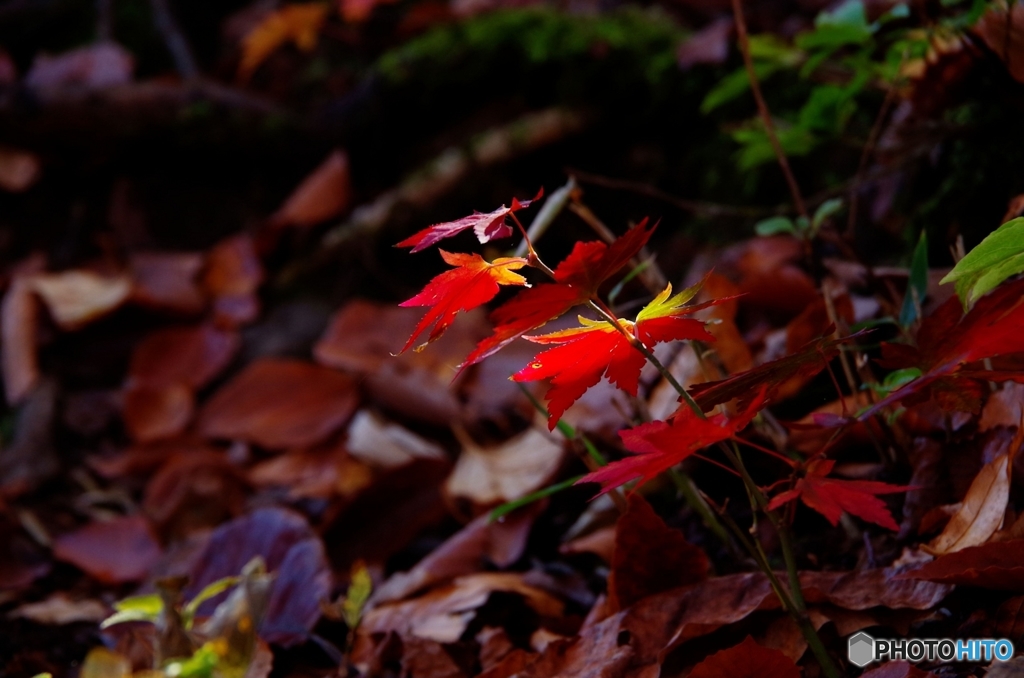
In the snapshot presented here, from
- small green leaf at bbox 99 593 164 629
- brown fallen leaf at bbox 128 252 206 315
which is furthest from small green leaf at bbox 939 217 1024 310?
brown fallen leaf at bbox 128 252 206 315

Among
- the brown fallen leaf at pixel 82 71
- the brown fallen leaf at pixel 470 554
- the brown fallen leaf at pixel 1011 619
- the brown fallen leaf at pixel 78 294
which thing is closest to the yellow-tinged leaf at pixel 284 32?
the brown fallen leaf at pixel 82 71

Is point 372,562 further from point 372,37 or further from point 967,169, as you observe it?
point 372,37

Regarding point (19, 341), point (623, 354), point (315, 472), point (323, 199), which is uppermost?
point (623, 354)

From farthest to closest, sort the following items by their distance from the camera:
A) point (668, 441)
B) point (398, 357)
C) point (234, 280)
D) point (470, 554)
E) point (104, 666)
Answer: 1. point (234, 280)
2. point (398, 357)
3. point (470, 554)
4. point (104, 666)
5. point (668, 441)

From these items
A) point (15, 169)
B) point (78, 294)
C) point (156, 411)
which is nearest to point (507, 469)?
point (156, 411)

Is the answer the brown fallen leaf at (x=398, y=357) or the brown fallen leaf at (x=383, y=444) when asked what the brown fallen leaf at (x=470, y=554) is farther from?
the brown fallen leaf at (x=398, y=357)

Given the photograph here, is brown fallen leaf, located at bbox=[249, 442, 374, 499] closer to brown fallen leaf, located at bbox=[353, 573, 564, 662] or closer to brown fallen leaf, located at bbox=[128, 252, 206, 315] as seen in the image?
brown fallen leaf, located at bbox=[353, 573, 564, 662]

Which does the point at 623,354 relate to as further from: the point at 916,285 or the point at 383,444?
the point at 383,444

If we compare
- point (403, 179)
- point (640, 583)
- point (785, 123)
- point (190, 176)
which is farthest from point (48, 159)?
point (640, 583)
